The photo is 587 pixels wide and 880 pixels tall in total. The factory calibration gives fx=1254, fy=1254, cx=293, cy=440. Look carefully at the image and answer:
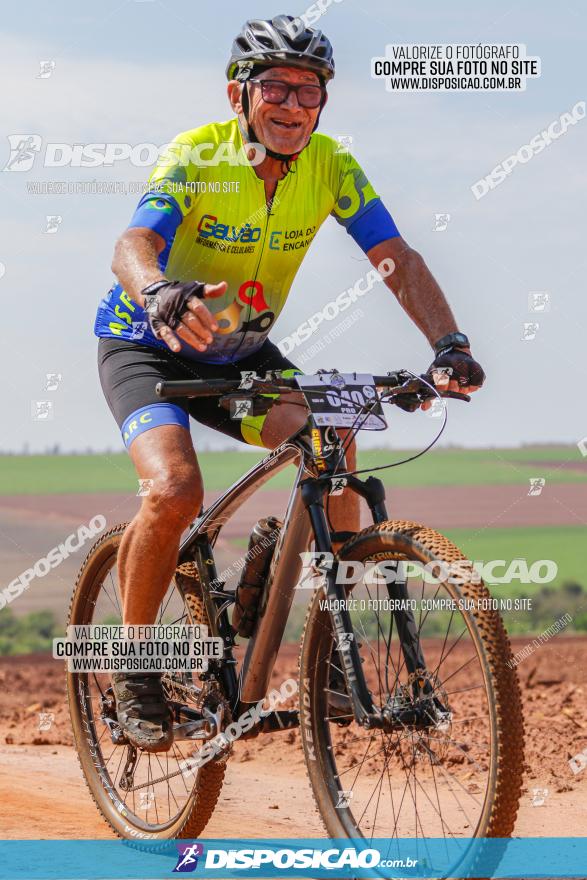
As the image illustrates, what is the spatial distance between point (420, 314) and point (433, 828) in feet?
6.64

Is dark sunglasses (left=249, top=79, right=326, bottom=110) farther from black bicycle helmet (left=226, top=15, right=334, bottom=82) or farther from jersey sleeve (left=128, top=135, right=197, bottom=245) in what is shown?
jersey sleeve (left=128, top=135, right=197, bottom=245)

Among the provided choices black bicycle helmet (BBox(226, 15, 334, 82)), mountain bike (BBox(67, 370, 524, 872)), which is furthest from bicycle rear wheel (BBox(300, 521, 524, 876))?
black bicycle helmet (BBox(226, 15, 334, 82))

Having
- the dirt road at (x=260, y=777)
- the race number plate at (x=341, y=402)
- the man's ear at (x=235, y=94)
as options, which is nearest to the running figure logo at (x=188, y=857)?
the dirt road at (x=260, y=777)

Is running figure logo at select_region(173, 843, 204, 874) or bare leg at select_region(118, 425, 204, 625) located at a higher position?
bare leg at select_region(118, 425, 204, 625)

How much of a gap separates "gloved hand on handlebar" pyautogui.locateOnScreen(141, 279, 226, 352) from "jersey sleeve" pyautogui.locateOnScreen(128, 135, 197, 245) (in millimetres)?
704

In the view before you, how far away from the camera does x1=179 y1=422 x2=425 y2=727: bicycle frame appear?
391 centimetres

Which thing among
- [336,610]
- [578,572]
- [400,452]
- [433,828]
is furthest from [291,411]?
[578,572]

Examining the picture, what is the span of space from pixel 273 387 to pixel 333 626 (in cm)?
79

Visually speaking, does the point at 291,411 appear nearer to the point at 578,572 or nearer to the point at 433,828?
the point at 433,828

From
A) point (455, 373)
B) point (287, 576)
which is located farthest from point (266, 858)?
point (455, 373)

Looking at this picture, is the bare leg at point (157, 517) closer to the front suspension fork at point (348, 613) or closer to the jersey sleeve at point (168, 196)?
the front suspension fork at point (348, 613)

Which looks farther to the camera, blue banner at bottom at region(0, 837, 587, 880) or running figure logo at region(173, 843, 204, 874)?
running figure logo at region(173, 843, 204, 874)

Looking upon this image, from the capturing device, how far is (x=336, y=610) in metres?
3.94

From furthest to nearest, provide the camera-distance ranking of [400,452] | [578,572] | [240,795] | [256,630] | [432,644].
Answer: [578,572], [400,452], [432,644], [240,795], [256,630]
